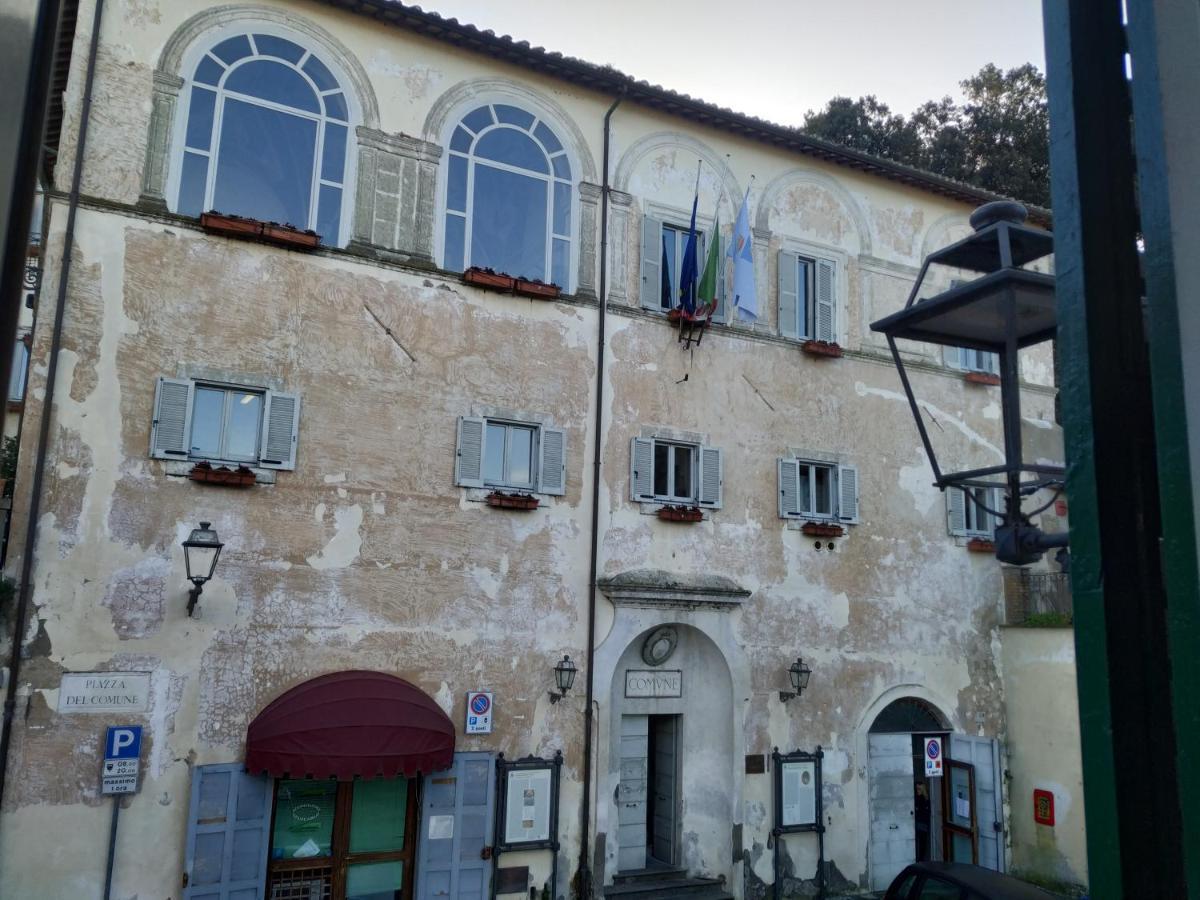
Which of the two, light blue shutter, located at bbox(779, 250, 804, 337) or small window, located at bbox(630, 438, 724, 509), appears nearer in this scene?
small window, located at bbox(630, 438, 724, 509)

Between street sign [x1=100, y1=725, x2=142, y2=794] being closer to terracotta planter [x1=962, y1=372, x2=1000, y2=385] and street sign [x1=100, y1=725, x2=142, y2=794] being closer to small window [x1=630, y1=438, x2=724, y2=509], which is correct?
→ small window [x1=630, y1=438, x2=724, y2=509]

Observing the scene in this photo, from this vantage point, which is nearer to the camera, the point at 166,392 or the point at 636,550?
the point at 166,392

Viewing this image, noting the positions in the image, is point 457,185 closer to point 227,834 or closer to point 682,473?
point 682,473

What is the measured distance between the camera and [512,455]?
47.2ft

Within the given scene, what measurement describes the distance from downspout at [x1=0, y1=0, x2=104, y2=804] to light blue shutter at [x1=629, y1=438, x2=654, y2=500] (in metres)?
7.70

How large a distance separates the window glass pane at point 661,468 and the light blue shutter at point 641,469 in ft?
0.68

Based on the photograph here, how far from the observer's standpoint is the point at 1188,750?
167 centimetres

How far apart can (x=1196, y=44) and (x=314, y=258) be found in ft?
41.8

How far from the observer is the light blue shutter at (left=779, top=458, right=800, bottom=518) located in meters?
16.3

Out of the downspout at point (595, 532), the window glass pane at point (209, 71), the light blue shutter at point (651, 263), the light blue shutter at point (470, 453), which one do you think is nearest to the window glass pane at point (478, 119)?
the downspout at point (595, 532)

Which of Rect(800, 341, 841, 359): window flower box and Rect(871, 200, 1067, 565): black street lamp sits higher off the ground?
Rect(800, 341, 841, 359): window flower box

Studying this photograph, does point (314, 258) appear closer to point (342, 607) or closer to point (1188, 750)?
point (342, 607)

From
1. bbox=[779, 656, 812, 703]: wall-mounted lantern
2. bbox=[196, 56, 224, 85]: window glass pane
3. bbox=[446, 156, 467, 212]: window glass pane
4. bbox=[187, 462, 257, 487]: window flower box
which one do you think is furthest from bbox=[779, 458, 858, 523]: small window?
bbox=[196, 56, 224, 85]: window glass pane

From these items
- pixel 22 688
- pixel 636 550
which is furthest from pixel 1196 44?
pixel 636 550
